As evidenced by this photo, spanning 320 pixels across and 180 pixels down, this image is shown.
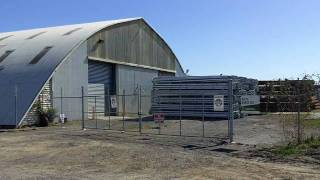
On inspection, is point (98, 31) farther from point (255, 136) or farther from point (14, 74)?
point (255, 136)

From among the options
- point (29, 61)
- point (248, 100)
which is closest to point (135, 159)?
point (29, 61)

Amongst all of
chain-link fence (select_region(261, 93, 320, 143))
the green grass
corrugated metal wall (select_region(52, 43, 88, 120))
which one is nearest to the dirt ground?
chain-link fence (select_region(261, 93, 320, 143))

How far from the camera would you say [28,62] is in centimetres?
3334

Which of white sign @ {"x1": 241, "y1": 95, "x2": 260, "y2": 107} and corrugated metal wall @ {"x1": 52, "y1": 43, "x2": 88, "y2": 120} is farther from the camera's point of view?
white sign @ {"x1": 241, "y1": 95, "x2": 260, "y2": 107}

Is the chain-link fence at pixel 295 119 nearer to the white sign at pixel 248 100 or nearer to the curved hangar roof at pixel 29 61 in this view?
the white sign at pixel 248 100

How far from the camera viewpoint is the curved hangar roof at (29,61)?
30.7 m

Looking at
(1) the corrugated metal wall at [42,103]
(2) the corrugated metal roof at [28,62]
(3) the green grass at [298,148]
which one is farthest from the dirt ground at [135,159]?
(2) the corrugated metal roof at [28,62]

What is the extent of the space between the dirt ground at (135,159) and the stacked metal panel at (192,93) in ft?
39.6

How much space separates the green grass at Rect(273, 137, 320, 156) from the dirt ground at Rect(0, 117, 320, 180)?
1.25 m

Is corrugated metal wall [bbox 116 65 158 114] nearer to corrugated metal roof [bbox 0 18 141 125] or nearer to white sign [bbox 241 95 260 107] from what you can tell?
corrugated metal roof [bbox 0 18 141 125]

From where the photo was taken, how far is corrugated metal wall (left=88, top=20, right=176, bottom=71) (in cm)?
3794

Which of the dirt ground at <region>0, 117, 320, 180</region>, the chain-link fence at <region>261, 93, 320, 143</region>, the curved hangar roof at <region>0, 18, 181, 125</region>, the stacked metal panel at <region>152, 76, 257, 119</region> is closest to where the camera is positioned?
the dirt ground at <region>0, 117, 320, 180</region>

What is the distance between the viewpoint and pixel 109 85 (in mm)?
40062

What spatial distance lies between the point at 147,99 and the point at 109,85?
648cm
